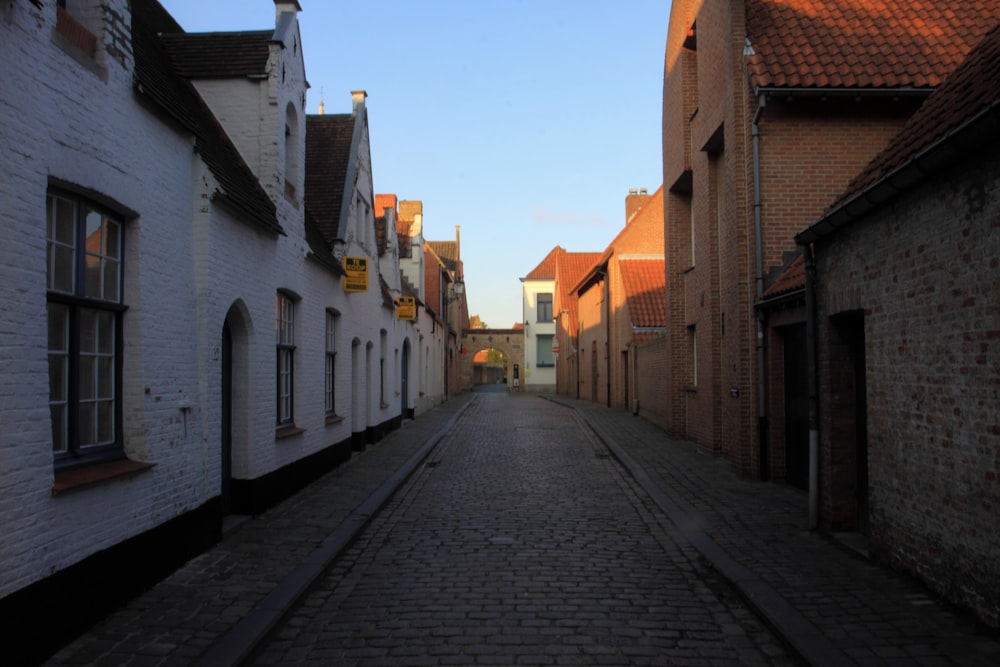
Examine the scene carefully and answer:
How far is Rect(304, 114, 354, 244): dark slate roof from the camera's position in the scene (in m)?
14.1

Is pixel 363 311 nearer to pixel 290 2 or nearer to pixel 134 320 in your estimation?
pixel 290 2

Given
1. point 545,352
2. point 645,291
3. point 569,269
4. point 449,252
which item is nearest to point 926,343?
point 645,291

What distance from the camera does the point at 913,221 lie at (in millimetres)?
5934

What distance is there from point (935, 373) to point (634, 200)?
34.5 metres

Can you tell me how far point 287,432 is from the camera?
402 inches

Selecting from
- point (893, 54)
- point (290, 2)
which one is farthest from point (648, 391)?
point (290, 2)

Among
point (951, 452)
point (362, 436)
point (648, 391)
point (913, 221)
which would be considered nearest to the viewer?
point (951, 452)

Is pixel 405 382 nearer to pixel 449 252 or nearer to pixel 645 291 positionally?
pixel 645 291

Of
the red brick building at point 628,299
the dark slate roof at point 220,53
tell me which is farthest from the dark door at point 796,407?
the red brick building at point 628,299

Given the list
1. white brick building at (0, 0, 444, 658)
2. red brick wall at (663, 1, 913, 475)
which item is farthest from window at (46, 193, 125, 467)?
red brick wall at (663, 1, 913, 475)

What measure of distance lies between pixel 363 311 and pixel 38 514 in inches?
462

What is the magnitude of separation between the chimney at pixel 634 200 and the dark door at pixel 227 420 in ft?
105

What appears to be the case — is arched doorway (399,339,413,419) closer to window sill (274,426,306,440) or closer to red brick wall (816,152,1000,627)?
window sill (274,426,306,440)

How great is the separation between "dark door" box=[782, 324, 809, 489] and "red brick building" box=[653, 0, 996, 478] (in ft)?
0.21
